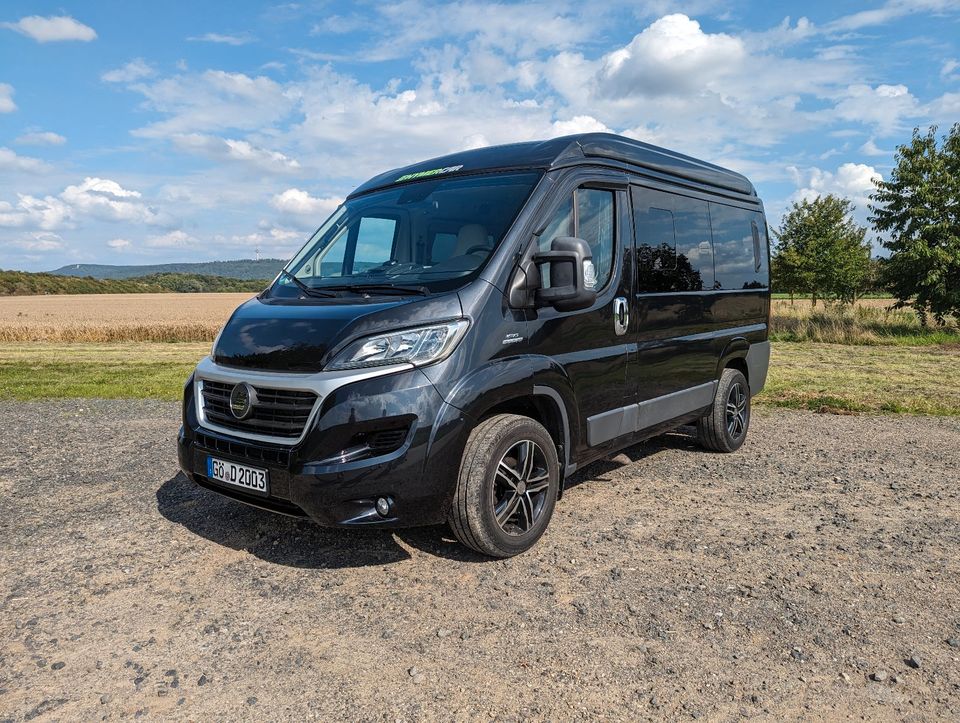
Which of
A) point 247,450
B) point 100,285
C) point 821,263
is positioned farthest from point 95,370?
point 100,285

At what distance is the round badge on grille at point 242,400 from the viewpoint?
12.3 ft

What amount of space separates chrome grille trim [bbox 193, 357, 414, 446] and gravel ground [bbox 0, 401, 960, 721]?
784 mm

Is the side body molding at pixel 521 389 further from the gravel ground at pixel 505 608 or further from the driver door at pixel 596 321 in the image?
the gravel ground at pixel 505 608

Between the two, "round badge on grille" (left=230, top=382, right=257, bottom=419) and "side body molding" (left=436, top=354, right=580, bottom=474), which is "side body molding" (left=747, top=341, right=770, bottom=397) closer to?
"side body molding" (left=436, top=354, right=580, bottom=474)

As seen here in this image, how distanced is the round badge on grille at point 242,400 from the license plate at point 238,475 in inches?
10.8

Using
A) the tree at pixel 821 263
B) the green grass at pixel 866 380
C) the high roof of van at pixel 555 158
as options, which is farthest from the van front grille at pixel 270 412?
the tree at pixel 821 263

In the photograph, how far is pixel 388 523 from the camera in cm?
354

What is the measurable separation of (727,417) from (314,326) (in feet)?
14.2

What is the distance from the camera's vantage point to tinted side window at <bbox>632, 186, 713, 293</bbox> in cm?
507

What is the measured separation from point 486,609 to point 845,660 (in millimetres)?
1557

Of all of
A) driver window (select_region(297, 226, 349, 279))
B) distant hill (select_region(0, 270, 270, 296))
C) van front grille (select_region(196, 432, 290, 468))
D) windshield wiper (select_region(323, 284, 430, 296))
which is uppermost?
distant hill (select_region(0, 270, 270, 296))

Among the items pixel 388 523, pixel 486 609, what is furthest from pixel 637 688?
pixel 388 523

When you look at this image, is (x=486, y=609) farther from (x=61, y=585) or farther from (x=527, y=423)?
(x=61, y=585)

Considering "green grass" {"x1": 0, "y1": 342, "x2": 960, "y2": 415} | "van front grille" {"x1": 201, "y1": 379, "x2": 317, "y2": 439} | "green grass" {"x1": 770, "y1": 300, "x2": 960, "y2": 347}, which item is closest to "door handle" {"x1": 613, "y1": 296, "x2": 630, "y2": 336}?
"van front grille" {"x1": 201, "y1": 379, "x2": 317, "y2": 439}
